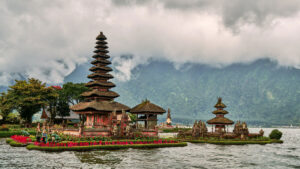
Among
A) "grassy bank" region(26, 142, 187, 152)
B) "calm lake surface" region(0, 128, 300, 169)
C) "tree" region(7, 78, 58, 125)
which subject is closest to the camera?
"calm lake surface" region(0, 128, 300, 169)

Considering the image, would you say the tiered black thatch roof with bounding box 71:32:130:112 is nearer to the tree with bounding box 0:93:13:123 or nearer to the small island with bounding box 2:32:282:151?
the small island with bounding box 2:32:282:151

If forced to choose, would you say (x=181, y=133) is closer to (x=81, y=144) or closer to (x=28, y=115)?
(x=81, y=144)

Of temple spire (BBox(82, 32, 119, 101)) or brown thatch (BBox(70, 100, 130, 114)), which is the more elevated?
temple spire (BBox(82, 32, 119, 101))

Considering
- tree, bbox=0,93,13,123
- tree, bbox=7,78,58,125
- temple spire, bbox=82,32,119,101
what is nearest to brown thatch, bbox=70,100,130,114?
temple spire, bbox=82,32,119,101

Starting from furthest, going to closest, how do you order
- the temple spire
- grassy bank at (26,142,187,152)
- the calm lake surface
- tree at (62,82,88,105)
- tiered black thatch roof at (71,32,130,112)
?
1. tree at (62,82,88,105)
2. the temple spire
3. tiered black thatch roof at (71,32,130,112)
4. grassy bank at (26,142,187,152)
5. the calm lake surface

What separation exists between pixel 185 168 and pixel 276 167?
9486mm

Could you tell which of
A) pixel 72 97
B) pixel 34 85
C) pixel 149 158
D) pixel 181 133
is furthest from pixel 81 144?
pixel 72 97

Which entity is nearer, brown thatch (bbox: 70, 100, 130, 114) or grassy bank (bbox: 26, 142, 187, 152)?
grassy bank (bbox: 26, 142, 187, 152)

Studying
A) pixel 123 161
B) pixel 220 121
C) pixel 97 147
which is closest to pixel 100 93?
pixel 97 147

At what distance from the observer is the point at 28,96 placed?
67938 mm

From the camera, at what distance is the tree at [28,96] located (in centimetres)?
6625

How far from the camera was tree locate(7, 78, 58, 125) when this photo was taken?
66.2 m

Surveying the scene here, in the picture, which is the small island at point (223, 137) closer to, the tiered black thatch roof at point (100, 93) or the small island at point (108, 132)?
the small island at point (108, 132)

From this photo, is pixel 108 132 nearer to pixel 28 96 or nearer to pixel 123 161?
pixel 123 161
